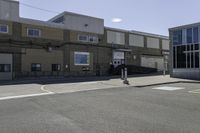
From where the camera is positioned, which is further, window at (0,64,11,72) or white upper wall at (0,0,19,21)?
white upper wall at (0,0,19,21)

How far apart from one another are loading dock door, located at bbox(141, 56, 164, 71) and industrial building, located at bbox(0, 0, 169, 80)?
0.72 ft

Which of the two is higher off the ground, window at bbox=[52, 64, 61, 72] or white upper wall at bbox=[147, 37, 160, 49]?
white upper wall at bbox=[147, 37, 160, 49]

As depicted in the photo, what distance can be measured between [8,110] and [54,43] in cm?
2757

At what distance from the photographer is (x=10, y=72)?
30906 mm

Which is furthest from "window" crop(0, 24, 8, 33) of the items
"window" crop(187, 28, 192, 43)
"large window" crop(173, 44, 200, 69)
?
"window" crop(187, 28, 192, 43)

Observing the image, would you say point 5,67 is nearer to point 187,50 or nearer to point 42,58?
point 42,58

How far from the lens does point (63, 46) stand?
3700 cm

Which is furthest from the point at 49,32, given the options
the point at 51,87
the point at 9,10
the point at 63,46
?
the point at 51,87

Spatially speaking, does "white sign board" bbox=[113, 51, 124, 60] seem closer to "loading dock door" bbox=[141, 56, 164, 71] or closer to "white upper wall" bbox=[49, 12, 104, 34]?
"white upper wall" bbox=[49, 12, 104, 34]

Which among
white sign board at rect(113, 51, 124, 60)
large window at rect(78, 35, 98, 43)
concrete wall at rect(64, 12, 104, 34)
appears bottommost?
white sign board at rect(113, 51, 124, 60)

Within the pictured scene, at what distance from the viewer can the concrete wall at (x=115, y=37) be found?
142 ft

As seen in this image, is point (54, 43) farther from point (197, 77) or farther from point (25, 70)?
point (197, 77)

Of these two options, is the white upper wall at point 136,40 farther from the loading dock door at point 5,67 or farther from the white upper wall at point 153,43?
the loading dock door at point 5,67

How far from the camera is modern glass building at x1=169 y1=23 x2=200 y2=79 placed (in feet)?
82.9
